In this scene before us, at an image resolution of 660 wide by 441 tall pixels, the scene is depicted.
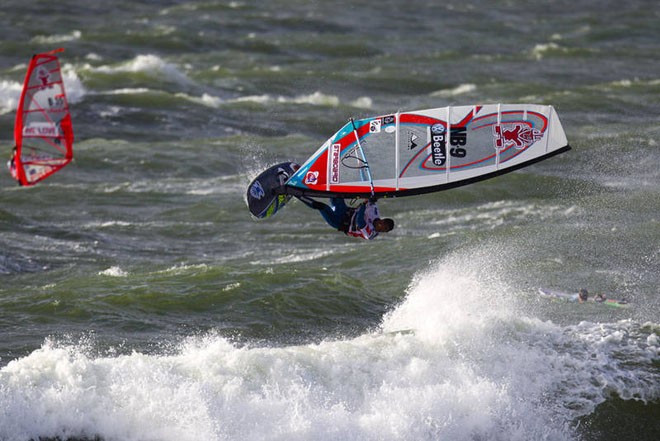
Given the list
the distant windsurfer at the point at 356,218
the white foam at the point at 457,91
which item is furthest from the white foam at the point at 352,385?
the white foam at the point at 457,91

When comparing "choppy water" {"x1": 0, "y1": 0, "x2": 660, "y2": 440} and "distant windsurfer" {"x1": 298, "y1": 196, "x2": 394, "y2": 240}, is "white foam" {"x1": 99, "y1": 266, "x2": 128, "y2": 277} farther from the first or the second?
"distant windsurfer" {"x1": 298, "y1": 196, "x2": 394, "y2": 240}

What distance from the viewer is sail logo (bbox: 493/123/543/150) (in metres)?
12.8

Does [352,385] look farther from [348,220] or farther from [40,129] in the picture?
[40,129]

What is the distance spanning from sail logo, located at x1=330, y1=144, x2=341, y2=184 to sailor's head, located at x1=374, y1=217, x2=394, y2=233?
828 mm

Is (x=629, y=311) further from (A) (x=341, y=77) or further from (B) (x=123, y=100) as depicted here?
(A) (x=341, y=77)

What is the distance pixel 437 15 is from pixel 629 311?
33.8m

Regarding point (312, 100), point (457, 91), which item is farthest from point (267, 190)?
point (457, 91)

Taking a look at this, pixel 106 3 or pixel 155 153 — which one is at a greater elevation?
pixel 106 3

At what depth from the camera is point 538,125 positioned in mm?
12812

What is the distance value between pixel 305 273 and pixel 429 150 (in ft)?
12.2

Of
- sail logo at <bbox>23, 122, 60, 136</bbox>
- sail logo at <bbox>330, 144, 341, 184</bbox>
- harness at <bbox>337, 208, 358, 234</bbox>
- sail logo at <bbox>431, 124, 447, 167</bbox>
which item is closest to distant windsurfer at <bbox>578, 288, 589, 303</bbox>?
sail logo at <bbox>431, 124, 447, 167</bbox>

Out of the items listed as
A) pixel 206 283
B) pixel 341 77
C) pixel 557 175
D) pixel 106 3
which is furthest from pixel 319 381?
pixel 106 3

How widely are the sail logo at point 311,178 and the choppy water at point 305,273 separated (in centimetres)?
196

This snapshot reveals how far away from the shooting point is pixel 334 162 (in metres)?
12.8
